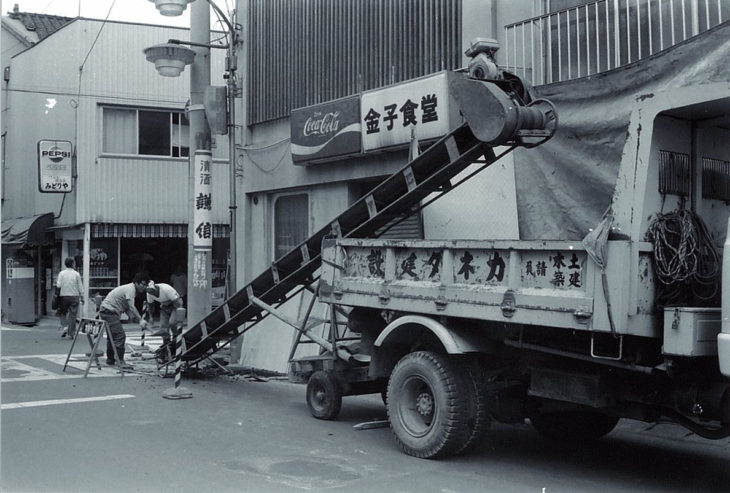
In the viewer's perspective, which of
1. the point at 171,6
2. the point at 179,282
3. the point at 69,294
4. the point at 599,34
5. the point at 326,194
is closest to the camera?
the point at 599,34

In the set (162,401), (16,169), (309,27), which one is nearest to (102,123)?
(16,169)

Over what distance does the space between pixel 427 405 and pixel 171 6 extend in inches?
299

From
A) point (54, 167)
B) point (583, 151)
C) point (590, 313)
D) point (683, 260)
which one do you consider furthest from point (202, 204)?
point (54, 167)

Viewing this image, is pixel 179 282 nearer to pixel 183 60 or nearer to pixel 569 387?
pixel 183 60

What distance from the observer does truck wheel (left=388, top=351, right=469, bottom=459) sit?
23.3 feet

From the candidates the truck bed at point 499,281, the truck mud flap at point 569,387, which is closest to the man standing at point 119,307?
the truck bed at point 499,281

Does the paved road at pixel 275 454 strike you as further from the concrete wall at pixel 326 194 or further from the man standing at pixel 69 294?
the man standing at pixel 69 294

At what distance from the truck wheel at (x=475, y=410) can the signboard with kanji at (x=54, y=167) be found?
18.2 m

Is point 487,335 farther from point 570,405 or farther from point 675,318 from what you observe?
point 675,318

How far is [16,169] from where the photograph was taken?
27.9 meters

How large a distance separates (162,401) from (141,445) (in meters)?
2.72

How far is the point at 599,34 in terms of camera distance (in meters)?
10.4

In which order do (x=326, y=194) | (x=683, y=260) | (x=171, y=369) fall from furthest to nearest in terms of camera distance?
(x=326, y=194), (x=171, y=369), (x=683, y=260)

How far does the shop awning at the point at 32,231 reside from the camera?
78.7ft
